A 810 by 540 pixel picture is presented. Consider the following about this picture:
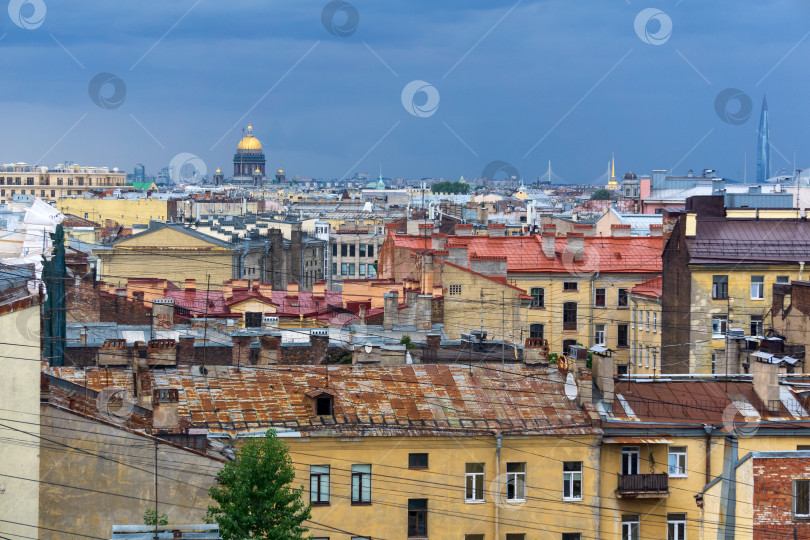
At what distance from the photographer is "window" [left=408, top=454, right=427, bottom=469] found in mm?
23406

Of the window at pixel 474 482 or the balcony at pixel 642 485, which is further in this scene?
the balcony at pixel 642 485

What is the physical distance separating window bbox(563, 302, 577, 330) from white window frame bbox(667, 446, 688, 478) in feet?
80.0

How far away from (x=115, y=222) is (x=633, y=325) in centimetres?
5501

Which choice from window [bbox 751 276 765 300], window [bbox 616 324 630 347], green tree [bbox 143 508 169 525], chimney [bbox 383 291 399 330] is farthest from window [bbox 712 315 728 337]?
green tree [bbox 143 508 169 525]

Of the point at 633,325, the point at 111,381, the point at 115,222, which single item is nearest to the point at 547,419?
the point at 111,381

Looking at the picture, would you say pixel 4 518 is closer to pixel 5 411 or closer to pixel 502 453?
pixel 5 411

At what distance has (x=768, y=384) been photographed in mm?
25906

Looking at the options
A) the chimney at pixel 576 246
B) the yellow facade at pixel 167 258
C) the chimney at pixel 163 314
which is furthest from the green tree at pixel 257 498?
the yellow facade at pixel 167 258

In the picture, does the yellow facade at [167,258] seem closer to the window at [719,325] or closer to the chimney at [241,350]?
the chimney at [241,350]

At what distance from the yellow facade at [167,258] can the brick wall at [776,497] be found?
38046 mm

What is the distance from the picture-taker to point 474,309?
4272 cm

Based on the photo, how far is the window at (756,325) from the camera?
124ft

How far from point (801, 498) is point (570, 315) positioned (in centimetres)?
2937

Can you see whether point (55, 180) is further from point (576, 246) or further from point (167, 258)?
point (576, 246)
